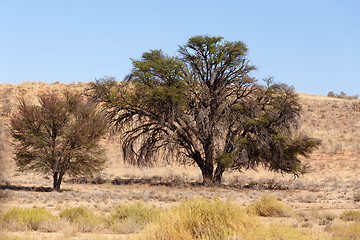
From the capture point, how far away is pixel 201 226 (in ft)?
27.1

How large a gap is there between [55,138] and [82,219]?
12546mm

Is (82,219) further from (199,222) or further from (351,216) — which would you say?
(351,216)

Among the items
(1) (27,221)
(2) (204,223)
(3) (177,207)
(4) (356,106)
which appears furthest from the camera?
(4) (356,106)

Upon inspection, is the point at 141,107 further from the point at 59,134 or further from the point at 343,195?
the point at 343,195

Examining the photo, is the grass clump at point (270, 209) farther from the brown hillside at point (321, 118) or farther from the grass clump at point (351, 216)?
the brown hillside at point (321, 118)

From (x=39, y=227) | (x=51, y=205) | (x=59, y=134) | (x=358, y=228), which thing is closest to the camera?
(x=358, y=228)

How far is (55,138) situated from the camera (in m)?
22.7

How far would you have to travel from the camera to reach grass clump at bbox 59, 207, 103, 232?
10532 mm

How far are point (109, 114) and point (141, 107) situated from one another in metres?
2.31

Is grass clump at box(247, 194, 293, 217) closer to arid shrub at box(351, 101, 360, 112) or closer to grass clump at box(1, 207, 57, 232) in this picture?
grass clump at box(1, 207, 57, 232)

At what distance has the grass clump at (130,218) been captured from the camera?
10.4 metres

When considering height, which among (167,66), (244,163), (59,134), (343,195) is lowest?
(343,195)

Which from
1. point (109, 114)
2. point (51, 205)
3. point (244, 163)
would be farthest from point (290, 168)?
point (51, 205)

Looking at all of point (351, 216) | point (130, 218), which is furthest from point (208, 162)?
point (130, 218)
